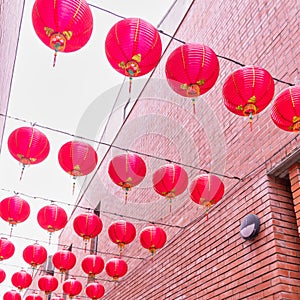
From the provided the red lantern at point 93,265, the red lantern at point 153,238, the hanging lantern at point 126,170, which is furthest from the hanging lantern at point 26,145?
the red lantern at point 93,265

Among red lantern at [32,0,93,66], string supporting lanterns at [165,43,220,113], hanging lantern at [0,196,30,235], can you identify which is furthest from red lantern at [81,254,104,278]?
red lantern at [32,0,93,66]

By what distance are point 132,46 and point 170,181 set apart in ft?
8.19

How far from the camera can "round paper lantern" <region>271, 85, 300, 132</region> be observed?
4.45 metres

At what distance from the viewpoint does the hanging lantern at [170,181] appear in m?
6.27

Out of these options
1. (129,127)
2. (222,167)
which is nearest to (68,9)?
(222,167)

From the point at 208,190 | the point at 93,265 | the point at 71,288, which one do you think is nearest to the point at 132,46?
the point at 208,190

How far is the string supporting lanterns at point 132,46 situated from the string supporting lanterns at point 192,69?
26 centimetres

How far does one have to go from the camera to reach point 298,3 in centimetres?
546

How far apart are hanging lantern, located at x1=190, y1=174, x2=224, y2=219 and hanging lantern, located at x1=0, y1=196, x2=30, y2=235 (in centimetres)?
339

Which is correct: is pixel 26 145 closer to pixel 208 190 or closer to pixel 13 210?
pixel 13 210

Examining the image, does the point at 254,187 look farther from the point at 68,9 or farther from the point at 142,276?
the point at 142,276

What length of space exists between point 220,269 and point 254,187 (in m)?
1.34

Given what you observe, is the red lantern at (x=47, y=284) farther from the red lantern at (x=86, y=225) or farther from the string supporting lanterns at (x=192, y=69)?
the string supporting lanterns at (x=192, y=69)

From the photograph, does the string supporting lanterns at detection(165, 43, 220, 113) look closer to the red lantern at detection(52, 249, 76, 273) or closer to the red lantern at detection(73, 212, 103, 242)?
the red lantern at detection(73, 212, 103, 242)
